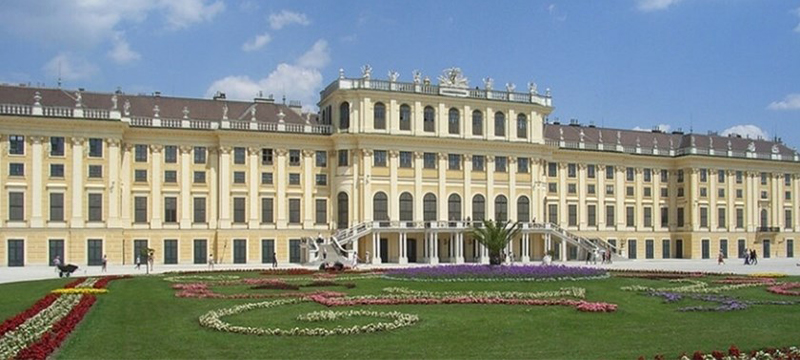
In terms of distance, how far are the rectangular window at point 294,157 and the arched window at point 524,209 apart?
19.7m

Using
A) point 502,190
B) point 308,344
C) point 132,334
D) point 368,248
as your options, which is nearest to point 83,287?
point 132,334

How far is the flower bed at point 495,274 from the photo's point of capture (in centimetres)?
3566

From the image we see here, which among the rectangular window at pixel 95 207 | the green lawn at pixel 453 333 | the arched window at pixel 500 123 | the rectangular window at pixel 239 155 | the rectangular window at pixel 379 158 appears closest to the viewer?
the green lawn at pixel 453 333

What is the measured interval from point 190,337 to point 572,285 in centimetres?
1819

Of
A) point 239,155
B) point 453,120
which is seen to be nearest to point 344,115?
point 239,155

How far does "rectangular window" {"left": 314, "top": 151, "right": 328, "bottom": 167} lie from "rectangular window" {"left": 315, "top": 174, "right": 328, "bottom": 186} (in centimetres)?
91

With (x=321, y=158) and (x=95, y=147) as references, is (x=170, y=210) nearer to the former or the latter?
(x=95, y=147)

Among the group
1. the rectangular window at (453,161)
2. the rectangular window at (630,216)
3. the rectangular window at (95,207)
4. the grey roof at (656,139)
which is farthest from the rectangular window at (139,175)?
→ the rectangular window at (630,216)

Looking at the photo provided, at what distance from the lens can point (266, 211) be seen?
223 ft

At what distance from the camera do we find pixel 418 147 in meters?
69.8

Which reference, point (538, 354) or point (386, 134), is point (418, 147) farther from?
point (538, 354)

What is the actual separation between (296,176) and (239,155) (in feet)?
16.4

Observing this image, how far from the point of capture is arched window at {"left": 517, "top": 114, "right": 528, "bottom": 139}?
242ft

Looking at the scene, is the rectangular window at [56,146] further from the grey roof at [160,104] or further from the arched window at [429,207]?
the arched window at [429,207]
